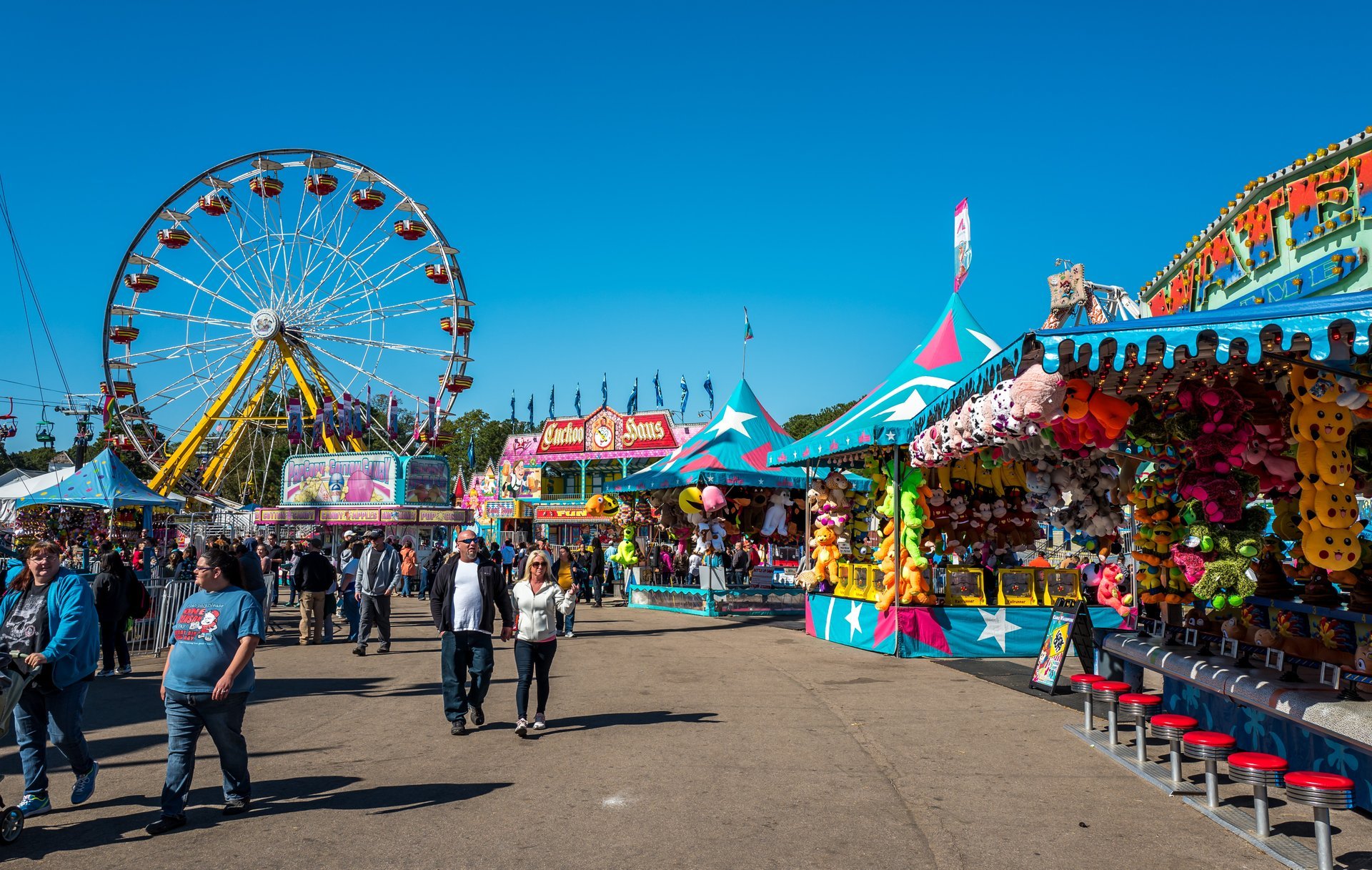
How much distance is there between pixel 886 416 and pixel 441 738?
7471 mm

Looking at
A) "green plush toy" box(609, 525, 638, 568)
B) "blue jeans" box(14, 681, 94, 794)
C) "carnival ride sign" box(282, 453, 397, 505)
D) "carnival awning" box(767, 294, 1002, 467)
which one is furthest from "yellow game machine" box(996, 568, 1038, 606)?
"carnival ride sign" box(282, 453, 397, 505)

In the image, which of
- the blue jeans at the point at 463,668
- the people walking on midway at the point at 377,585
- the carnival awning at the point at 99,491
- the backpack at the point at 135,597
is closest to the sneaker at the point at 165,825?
the blue jeans at the point at 463,668

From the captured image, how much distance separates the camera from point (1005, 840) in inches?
201

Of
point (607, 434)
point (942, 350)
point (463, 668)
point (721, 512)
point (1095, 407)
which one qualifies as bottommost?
point (463, 668)

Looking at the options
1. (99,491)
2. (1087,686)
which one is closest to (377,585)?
(1087,686)

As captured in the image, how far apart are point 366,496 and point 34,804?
3218 centimetres

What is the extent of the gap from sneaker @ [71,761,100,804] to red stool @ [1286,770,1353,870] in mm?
6100

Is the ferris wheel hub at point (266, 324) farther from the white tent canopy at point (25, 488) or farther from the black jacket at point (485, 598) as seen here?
the black jacket at point (485, 598)

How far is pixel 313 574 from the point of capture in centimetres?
1405

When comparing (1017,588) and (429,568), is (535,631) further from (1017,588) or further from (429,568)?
(429,568)

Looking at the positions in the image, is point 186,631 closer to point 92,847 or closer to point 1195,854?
point 92,847

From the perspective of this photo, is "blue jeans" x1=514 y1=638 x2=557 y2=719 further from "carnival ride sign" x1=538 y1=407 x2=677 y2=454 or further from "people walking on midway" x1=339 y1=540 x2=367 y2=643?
"carnival ride sign" x1=538 y1=407 x2=677 y2=454

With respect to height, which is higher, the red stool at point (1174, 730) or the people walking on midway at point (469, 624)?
the people walking on midway at point (469, 624)

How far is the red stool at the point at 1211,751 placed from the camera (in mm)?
5469
